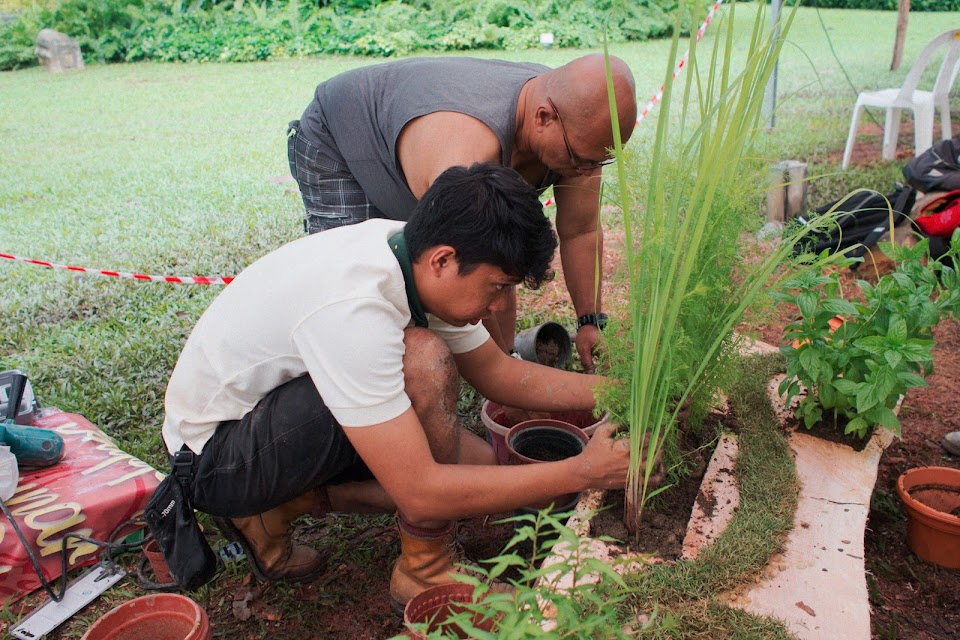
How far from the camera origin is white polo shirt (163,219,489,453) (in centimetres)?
158

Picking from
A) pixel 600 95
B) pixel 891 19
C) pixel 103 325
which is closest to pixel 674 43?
pixel 600 95

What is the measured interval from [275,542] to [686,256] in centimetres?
140

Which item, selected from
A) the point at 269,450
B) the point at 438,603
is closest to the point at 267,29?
the point at 269,450

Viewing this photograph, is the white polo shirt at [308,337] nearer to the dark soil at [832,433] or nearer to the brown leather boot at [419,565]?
the brown leather boot at [419,565]

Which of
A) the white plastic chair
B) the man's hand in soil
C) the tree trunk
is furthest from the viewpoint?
the tree trunk

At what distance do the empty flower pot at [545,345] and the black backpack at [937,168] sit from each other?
2.59m

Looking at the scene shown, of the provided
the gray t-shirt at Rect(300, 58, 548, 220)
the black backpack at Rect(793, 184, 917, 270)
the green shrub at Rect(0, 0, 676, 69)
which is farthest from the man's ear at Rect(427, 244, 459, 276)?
the green shrub at Rect(0, 0, 676, 69)

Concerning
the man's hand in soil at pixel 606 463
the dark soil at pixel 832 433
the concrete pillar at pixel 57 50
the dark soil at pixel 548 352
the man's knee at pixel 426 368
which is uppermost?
the concrete pillar at pixel 57 50

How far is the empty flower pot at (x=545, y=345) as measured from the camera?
9.62 ft

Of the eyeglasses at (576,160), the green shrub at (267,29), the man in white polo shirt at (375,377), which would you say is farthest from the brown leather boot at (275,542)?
the green shrub at (267,29)

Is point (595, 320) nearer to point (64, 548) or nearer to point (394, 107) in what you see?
point (394, 107)

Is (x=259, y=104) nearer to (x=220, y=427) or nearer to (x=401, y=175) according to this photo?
(x=401, y=175)

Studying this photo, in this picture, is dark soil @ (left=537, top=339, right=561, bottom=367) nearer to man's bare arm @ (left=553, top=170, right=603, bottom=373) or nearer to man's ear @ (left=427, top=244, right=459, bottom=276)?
man's bare arm @ (left=553, top=170, right=603, bottom=373)

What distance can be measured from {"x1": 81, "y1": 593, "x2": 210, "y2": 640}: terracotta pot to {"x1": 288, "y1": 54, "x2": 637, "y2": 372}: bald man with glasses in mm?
1272
